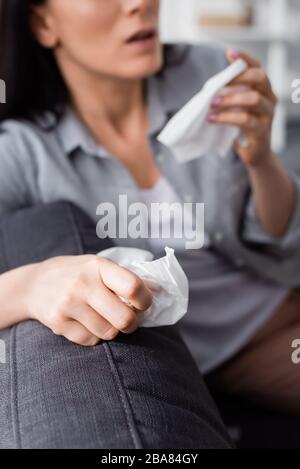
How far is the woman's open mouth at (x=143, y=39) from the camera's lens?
0.88 meters

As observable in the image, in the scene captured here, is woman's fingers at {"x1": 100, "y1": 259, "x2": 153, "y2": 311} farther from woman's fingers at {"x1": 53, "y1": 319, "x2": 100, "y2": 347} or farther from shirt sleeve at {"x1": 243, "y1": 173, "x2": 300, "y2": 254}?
shirt sleeve at {"x1": 243, "y1": 173, "x2": 300, "y2": 254}

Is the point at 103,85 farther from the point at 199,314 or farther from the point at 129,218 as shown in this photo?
the point at 199,314

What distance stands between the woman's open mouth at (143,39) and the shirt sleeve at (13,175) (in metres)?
0.20

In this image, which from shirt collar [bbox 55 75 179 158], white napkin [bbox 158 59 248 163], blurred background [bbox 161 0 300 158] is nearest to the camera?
white napkin [bbox 158 59 248 163]

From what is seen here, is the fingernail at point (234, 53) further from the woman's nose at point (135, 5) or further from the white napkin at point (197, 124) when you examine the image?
the woman's nose at point (135, 5)

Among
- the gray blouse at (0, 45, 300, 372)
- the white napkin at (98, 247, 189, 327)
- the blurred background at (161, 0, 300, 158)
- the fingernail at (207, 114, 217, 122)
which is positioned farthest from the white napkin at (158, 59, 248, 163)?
the blurred background at (161, 0, 300, 158)

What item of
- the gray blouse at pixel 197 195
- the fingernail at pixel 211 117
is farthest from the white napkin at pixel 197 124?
the gray blouse at pixel 197 195

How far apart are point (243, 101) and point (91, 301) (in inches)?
15.7

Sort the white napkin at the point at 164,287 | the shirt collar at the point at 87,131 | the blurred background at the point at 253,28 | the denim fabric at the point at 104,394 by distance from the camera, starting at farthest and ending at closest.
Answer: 1. the blurred background at the point at 253,28
2. the shirt collar at the point at 87,131
3. the white napkin at the point at 164,287
4. the denim fabric at the point at 104,394

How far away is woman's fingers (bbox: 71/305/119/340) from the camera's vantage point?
49cm

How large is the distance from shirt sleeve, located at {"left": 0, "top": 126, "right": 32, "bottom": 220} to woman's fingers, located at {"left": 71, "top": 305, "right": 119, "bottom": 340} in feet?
1.15

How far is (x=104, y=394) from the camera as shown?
1.44 ft
